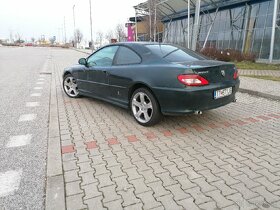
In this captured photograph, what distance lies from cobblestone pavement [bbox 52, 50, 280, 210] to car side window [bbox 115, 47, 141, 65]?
3.67ft

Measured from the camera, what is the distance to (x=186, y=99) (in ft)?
13.1

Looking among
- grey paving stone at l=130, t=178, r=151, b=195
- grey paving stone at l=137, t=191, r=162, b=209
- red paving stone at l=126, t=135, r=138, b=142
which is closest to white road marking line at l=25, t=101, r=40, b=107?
red paving stone at l=126, t=135, r=138, b=142

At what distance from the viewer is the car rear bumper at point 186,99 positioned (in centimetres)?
397

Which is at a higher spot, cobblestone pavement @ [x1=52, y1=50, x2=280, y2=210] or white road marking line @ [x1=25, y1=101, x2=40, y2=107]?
white road marking line @ [x1=25, y1=101, x2=40, y2=107]

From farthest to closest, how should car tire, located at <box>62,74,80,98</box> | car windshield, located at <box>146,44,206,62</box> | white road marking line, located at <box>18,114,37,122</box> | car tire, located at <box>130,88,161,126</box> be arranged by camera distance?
car tire, located at <box>62,74,80,98</box>, white road marking line, located at <box>18,114,37,122</box>, car windshield, located at <box>146,44,206,62</box>, car tire, located at <box>130,88,161,126</box>

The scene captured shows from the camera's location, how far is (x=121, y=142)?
13.1 ft

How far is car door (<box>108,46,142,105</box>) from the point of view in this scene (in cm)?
477

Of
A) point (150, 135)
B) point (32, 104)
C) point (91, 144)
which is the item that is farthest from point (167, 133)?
point (32, 104)

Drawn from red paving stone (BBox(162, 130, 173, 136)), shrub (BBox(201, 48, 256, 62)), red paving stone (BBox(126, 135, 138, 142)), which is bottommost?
red paving stone (BBox(126, 135, 138, 142))

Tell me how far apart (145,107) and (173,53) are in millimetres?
1150

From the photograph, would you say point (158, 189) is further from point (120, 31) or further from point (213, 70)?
point (120, 31)

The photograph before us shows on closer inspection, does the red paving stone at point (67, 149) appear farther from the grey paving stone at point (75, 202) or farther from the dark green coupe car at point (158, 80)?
the dark green coupe car at point (158, 80)

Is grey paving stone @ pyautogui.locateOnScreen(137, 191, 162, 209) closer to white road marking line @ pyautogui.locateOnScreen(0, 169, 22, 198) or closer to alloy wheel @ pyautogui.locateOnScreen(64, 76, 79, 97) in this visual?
white road marking line @ pyautogui.locateOnScreen(0, 169, 22, 198)

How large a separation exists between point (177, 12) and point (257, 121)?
28.2 m
